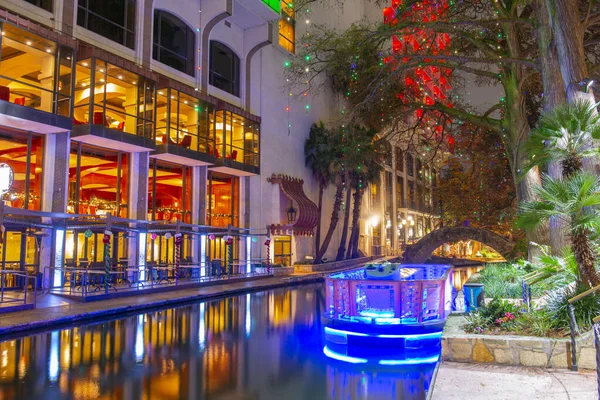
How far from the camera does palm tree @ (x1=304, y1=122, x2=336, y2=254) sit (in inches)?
1389

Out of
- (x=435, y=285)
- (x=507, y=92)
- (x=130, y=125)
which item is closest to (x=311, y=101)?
(x=130, y=125)

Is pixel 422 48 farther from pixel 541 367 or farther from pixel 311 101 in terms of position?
pixel 311 101

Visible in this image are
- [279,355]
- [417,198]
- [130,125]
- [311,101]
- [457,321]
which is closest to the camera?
[457,321]

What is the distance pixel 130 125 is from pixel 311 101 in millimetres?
18804

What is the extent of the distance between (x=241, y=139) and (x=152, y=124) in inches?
319

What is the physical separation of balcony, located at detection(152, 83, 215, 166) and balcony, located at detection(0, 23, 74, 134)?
519 centimetres

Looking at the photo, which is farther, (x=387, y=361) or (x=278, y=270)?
(x=278, y=270)

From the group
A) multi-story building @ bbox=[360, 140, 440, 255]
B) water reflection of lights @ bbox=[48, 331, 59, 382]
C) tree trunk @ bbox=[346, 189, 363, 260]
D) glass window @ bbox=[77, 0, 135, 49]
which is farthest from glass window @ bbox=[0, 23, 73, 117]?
multi-story building @ bbox=[360, 140, 440, 255]

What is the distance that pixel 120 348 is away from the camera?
30.9ft

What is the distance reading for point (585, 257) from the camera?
7.06 m

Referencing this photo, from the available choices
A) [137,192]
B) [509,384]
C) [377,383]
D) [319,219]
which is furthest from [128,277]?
[509,384]

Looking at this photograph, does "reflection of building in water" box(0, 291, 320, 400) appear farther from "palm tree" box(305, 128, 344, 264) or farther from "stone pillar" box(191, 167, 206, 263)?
"palm tree" box(305, 128, 344, 264)

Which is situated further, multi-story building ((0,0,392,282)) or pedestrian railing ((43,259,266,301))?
multi-story building ((0,0,392,282))

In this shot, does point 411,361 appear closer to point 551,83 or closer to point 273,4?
point 551,83
